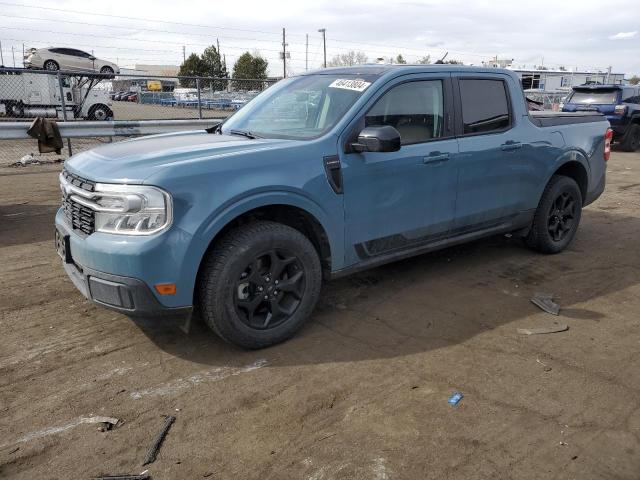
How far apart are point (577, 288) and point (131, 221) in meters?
→ 3.74

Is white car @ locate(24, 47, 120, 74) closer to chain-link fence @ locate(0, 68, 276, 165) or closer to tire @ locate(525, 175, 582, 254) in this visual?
chain-link fence @ locate(0, 68, 276, 165)

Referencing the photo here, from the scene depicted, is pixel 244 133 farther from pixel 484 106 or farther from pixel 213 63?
pixel 213 63

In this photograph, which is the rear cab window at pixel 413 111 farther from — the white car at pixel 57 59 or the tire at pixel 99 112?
the white car at pixel 57 59

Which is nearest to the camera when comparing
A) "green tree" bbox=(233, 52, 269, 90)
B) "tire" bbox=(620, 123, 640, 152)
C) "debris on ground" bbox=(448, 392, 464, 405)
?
"debris on ground" bbox=(448, 392, 464, 405)

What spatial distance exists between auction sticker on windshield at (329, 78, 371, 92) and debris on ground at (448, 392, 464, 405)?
219 centimetres

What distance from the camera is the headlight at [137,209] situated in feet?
9.77

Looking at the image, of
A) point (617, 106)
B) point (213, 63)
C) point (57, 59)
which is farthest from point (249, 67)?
point (617, 106)

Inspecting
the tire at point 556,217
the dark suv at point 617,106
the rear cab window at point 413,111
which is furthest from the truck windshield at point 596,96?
the rear cab window at point 413,111

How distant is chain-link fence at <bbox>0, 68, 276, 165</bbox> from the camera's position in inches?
514

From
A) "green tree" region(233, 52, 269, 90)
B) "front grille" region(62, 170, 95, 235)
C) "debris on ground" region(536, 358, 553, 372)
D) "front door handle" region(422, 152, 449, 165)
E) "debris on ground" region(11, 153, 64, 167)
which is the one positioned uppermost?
"green tree" region(233, 52, 269, 90)

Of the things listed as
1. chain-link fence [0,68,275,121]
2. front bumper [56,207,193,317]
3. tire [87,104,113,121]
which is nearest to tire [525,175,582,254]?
front bumper [56,207,193,317]

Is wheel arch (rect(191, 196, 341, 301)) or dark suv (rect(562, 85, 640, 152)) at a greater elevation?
dark suv (rect(562, 85, 640, 152))

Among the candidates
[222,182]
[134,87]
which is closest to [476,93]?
[222,182]

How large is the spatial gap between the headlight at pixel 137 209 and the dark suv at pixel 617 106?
15.4 meters
